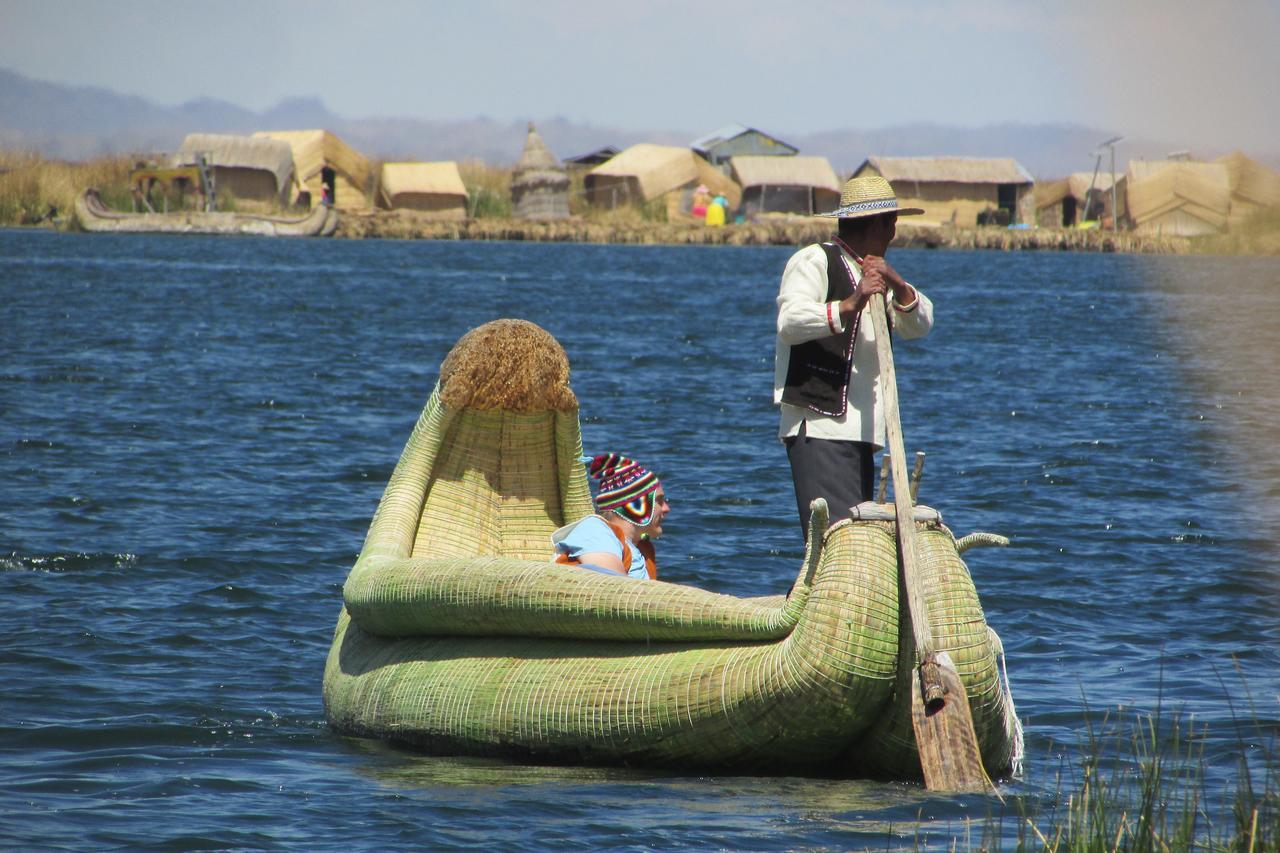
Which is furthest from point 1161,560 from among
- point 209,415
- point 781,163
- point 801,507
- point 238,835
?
point 781,163

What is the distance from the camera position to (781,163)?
67312mm

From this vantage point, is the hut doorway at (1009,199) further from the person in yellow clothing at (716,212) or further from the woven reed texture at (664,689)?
the woven reed texture at (664,689)

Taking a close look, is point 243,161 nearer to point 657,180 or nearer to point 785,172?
point 657,180

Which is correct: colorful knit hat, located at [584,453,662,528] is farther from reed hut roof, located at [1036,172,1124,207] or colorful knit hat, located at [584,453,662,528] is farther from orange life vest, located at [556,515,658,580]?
reed hut roof, located at [1036,172,1124,207]

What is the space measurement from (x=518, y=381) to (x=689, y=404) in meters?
11.9

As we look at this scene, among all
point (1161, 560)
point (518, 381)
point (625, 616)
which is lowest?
point (1161, 560)

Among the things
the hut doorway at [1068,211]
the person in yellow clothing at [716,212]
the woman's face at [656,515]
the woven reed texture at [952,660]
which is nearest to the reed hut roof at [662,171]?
the person in yellow clothing at [716,212]

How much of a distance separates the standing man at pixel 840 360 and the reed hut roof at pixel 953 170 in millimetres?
60524

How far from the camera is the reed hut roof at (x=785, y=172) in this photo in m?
66.4

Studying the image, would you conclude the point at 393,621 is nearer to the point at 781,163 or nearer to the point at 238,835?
the point at 238,835

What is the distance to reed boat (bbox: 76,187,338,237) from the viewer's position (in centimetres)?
6125

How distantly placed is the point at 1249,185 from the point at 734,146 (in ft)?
244

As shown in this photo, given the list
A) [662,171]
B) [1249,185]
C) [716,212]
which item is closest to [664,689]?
[1249,185]

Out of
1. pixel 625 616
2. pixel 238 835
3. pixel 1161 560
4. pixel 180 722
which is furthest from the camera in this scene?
pixel 1161 560
